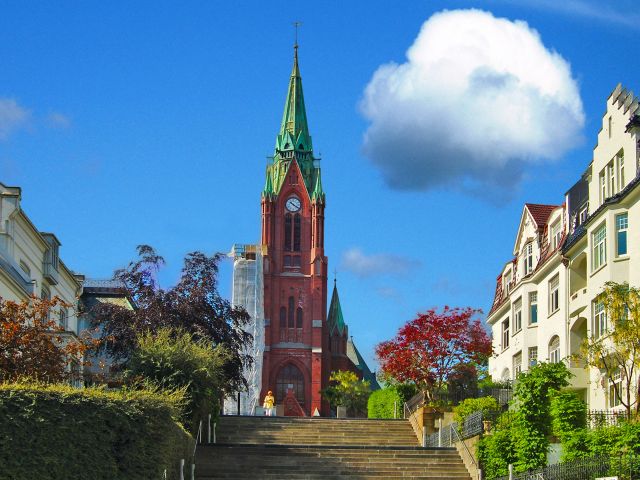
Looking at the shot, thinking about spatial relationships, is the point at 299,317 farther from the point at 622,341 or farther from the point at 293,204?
the point at 622,341

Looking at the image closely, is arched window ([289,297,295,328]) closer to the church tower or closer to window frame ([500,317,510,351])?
the church tower

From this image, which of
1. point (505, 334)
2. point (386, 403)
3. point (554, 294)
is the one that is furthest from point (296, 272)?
point (554, 294)

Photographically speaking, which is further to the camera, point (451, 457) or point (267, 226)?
point (267, 226)

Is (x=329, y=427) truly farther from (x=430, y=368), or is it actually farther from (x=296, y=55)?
(x=296, y=55)

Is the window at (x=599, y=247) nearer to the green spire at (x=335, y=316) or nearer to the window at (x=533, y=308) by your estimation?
the window at (x=533, y=308)

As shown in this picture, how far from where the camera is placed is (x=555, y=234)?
159ft

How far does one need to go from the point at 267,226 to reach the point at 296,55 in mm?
21693

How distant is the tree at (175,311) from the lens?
1670 inches

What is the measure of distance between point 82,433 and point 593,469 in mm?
12580

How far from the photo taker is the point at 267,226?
127625 mm

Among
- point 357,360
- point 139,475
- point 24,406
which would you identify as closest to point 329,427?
point 139,475

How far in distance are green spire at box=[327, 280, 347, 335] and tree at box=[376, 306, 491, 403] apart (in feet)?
284

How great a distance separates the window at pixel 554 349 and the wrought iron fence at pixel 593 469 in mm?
16360

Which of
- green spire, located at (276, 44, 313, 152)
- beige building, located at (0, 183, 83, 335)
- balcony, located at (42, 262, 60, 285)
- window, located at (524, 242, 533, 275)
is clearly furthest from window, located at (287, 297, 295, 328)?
balcony, located at (42, 262, 60, 285)
